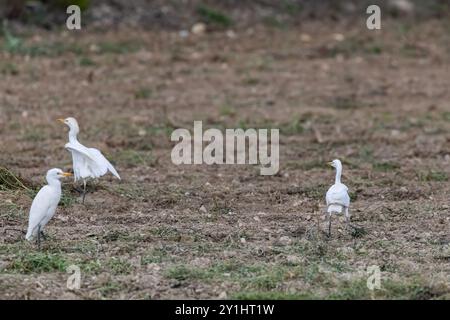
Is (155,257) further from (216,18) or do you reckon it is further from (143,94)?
(216,18)

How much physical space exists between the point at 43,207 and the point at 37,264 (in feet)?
1.45

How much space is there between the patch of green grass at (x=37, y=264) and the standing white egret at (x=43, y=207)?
23cm

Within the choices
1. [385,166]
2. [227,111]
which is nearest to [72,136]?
[385,166]

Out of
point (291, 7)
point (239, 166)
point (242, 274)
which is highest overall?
point (291, 7)

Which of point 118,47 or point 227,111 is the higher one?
point 118,47

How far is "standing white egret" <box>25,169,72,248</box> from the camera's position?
23.5 ft

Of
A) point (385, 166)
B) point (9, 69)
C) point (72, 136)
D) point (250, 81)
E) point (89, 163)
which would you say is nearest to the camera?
point (89, 163)

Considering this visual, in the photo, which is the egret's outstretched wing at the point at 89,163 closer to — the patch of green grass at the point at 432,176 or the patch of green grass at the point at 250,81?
the patch of green grass at the point at 432,176

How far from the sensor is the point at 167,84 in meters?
14.2

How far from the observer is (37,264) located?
6.95m

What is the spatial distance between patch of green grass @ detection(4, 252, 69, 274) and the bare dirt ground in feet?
0.03

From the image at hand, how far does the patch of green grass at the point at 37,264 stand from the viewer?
22.6 ft
